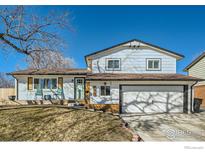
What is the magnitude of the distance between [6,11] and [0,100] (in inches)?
282

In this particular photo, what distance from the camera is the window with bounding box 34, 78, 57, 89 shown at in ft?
40.1

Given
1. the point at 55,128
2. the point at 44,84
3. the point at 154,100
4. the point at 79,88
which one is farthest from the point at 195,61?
the point at 55,128

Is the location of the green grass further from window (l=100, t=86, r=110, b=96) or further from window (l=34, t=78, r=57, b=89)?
window (l=34, t=78, r=57, b=89)

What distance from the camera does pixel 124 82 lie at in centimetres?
995

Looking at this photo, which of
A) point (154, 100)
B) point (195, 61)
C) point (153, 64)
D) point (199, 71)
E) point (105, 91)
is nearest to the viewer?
point (154, 100)

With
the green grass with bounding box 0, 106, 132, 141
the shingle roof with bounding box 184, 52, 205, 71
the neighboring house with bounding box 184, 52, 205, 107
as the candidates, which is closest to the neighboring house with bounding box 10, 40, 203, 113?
the green grass with bounding box 0, 106, 132, 141

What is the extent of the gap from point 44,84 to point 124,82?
6.66m

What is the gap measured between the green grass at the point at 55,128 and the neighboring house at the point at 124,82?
3699mm

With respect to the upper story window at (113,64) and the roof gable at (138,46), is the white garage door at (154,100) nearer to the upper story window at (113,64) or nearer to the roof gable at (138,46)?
the upper story window at (113,64)

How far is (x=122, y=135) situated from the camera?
16.0 ft

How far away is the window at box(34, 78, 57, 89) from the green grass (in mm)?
5468

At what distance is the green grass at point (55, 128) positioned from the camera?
15.9 feet

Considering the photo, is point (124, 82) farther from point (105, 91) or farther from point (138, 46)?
point (138, 46)
